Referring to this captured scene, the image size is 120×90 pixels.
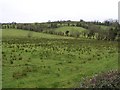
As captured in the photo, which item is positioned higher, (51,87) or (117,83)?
(117,83)

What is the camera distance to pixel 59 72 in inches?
981

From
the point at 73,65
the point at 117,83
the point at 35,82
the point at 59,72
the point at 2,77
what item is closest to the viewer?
the point at 117,83

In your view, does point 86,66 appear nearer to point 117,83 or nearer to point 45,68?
point 45,68

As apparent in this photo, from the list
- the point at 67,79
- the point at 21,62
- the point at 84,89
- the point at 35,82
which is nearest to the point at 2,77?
the point at 35,82

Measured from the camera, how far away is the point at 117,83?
1325cm

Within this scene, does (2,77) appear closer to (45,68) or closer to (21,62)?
(45,68)

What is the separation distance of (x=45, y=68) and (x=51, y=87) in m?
7.43

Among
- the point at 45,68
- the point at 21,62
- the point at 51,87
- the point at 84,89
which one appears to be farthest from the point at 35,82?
the point at 21,62

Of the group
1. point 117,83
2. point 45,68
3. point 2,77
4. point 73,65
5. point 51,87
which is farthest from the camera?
point 73,65

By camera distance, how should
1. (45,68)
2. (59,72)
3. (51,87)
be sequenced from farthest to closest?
(45,68)
(59,72)
(51,87)

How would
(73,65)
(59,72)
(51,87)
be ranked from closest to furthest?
(51,87)
(59,72)
(73,65)

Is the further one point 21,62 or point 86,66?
point 21,62

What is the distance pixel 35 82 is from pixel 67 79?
2063 millimetres

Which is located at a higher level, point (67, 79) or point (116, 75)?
point (116, 75)
